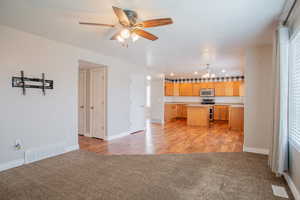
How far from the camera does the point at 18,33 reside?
293 cm

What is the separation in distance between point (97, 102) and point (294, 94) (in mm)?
4547

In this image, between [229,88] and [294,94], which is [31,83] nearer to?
[294,94]

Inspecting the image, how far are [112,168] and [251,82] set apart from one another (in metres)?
3.52

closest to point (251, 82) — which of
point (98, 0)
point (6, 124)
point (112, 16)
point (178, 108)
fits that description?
point (112, 16)

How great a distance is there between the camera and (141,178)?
254cm

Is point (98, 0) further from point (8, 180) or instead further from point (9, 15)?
point (8, 180)

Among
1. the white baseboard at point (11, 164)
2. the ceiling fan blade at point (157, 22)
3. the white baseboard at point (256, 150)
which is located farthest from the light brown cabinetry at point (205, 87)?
the white baseboard at point (11, 164)

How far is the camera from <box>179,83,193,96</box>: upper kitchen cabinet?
9.69 m

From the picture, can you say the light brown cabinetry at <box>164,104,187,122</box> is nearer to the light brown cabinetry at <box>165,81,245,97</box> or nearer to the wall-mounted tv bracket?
the light brown cabinetry at <box>165,81,245,97</box>

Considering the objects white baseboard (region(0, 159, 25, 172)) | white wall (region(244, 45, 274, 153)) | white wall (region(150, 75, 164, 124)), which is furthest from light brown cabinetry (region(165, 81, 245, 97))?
white baseboard (region(0, 159, 25, 172))

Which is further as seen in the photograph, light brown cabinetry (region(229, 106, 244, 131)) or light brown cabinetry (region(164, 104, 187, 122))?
light brown cabinetry (region(164, 104, 187, 122))

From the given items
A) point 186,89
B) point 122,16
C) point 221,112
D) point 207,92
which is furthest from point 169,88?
point 122,16

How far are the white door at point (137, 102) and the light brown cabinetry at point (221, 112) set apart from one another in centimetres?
459

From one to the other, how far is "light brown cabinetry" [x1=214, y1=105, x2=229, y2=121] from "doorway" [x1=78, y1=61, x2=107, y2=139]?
639cm
